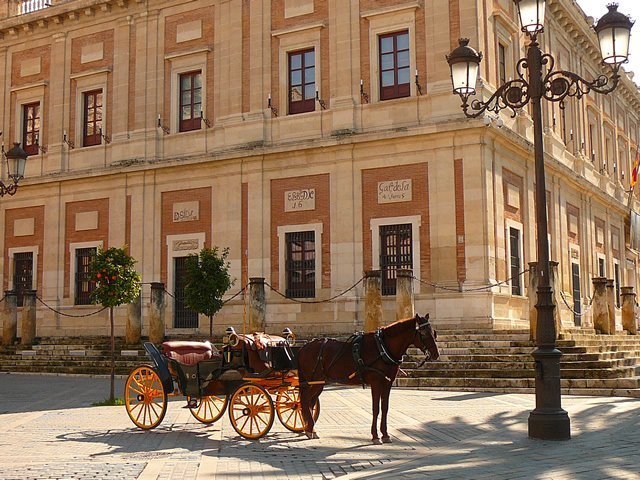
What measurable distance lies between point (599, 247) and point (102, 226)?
18.8m

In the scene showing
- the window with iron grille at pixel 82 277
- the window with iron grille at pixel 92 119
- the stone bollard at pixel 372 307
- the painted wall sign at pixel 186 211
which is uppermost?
Result: the window with iron grille at pixel 92 119

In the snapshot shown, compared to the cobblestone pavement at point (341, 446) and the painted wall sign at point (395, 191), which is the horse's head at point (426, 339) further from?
the painted wall sign at point (395, 191)

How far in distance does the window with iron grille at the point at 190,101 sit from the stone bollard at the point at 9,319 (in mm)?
7590

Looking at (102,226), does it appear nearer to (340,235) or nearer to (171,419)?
(340,235)

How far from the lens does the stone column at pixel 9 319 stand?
79.8ft

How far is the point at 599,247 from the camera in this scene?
101ft

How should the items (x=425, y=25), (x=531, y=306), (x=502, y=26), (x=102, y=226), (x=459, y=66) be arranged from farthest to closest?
1. (x=102, y=226)
2. (x=502, y=26)
3. (x=425, y=25)
4. (x=531, y=306)
5. (x=459, y=66)

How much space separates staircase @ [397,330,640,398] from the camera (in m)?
14.7

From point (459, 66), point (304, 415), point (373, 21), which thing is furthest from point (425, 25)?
point (304, 415)

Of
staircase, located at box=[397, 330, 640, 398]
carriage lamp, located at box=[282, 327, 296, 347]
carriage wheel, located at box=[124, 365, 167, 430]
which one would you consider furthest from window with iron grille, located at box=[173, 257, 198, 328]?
carriage lamp, located at box=[282, 327, 296, 347]

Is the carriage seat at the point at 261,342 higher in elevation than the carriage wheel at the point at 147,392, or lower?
higher

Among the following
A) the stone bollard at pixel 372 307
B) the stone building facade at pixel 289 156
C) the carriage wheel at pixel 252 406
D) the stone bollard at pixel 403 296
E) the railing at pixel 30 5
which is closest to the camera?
the carriage wheel at pixel 252 406

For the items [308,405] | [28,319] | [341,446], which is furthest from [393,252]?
[341,446]

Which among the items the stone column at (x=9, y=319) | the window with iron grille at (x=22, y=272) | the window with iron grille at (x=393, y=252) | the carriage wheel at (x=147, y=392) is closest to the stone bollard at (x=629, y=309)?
the window with iron grille at (x=393, y=252)
